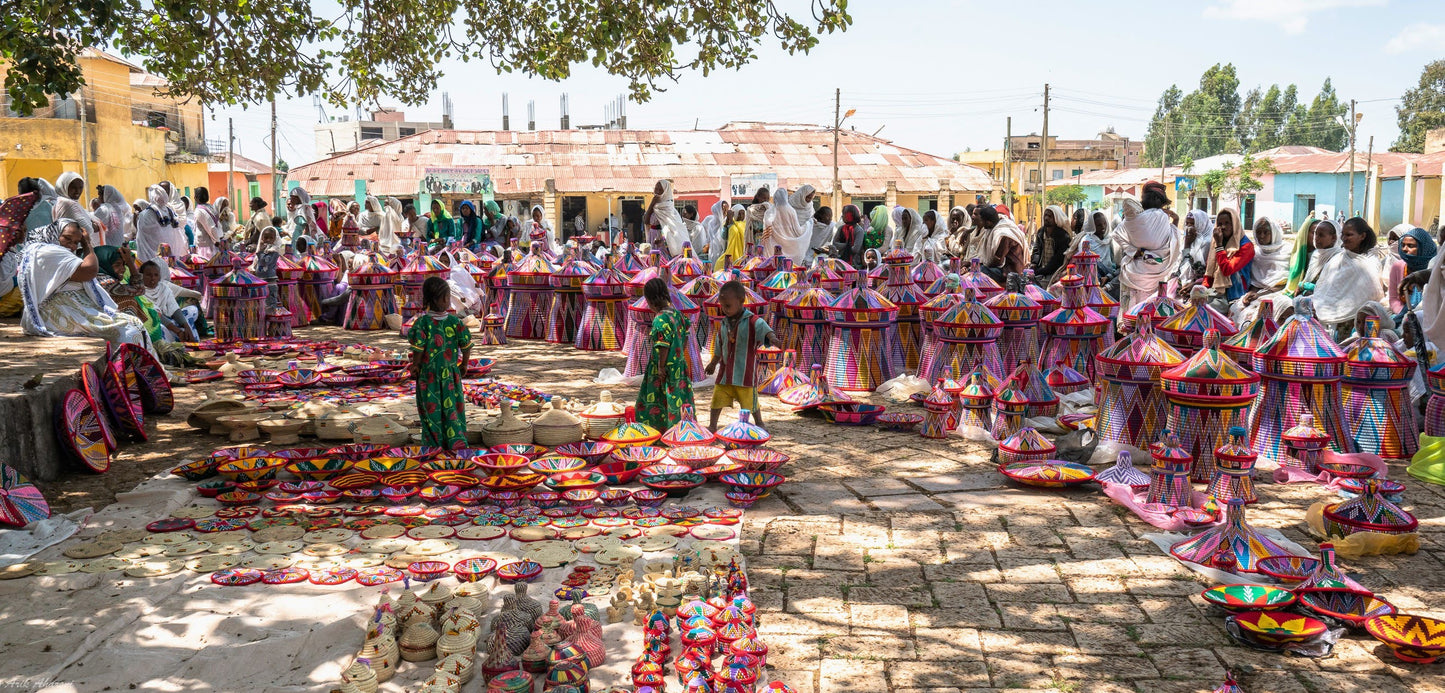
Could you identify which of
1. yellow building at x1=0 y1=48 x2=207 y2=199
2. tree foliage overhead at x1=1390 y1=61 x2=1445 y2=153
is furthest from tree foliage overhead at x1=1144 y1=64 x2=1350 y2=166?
yellow building at x1=0 y1=48 x2=207 y2=199

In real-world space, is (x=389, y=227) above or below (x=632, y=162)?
below

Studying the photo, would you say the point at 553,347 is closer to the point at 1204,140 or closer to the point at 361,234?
the point at 361,234

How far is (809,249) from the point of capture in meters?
13.2

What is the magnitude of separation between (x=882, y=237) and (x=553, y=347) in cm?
384

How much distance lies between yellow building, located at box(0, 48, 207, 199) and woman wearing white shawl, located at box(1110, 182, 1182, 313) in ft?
74.8

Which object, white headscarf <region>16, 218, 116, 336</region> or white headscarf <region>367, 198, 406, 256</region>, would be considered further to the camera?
white headscarf <region>367, 198, 406, 256</region>

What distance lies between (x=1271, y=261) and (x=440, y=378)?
681cm

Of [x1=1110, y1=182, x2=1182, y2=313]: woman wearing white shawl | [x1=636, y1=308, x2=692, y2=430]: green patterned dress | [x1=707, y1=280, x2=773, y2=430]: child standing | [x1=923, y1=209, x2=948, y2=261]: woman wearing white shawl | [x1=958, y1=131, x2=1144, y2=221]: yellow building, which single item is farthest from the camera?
[x1=958, y1=131, x2=1144, y2=221]: yellow building

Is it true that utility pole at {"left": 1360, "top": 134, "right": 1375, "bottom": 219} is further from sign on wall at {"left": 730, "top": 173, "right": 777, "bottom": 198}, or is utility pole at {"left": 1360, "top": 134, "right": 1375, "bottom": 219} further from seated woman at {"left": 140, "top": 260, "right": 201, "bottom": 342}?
seated woman at {"left": 140, "top": 260, "right": 201, "bottom": 342}

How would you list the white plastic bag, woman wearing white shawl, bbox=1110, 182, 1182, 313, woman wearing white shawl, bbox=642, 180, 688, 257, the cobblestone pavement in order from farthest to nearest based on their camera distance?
woman wearing white shawl, bbox=642, 180, 688, 257, woman wearing white shawl, bbox=1110, 182, 1182, 313, the white plastic bag, the cobblestone pavement

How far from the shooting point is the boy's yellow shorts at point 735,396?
679 cm

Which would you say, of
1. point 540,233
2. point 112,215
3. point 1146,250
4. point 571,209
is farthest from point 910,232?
point 571,209

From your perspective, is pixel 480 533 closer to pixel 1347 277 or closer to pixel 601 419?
pixel 601 419

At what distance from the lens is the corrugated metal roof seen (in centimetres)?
3069
